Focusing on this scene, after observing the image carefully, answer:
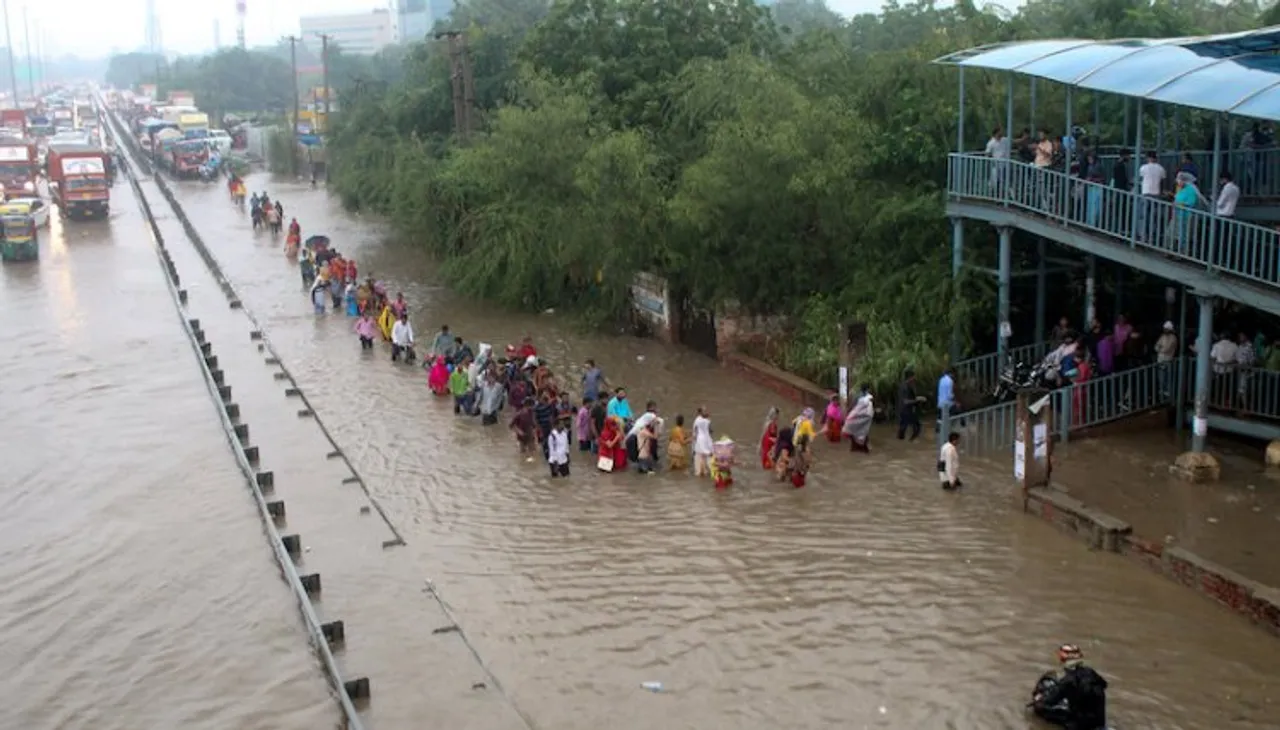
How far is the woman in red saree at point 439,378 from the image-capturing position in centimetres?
2286

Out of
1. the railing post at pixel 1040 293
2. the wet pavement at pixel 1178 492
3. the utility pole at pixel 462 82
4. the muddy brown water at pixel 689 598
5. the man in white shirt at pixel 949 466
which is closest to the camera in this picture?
the muddy brown water at pixel 689 598

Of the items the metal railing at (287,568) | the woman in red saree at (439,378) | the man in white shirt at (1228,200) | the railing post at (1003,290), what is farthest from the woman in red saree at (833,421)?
the metal railing at (287,568)

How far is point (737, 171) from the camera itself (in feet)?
76.1

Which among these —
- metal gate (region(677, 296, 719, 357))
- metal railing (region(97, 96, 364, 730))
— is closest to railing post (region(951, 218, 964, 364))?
metal gate (region(677, 296, 719, 357))

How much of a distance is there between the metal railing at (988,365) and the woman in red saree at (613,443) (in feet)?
18.6

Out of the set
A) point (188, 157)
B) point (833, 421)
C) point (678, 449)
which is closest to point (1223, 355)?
point (833, 421)

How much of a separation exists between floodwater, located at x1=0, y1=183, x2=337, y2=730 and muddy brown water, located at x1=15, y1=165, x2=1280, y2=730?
0.19ft

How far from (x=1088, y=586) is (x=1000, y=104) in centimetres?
1243

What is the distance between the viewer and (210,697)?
1204cm

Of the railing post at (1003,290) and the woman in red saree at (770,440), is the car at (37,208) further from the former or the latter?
the railing post at (1003,290)

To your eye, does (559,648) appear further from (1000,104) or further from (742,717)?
(1000,104)

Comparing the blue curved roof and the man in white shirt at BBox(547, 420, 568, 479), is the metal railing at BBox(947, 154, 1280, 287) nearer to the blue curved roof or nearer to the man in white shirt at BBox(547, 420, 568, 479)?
the blue curved roof

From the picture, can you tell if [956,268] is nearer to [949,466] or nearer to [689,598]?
[949,466]

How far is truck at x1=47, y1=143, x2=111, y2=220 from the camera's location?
53969 mm
